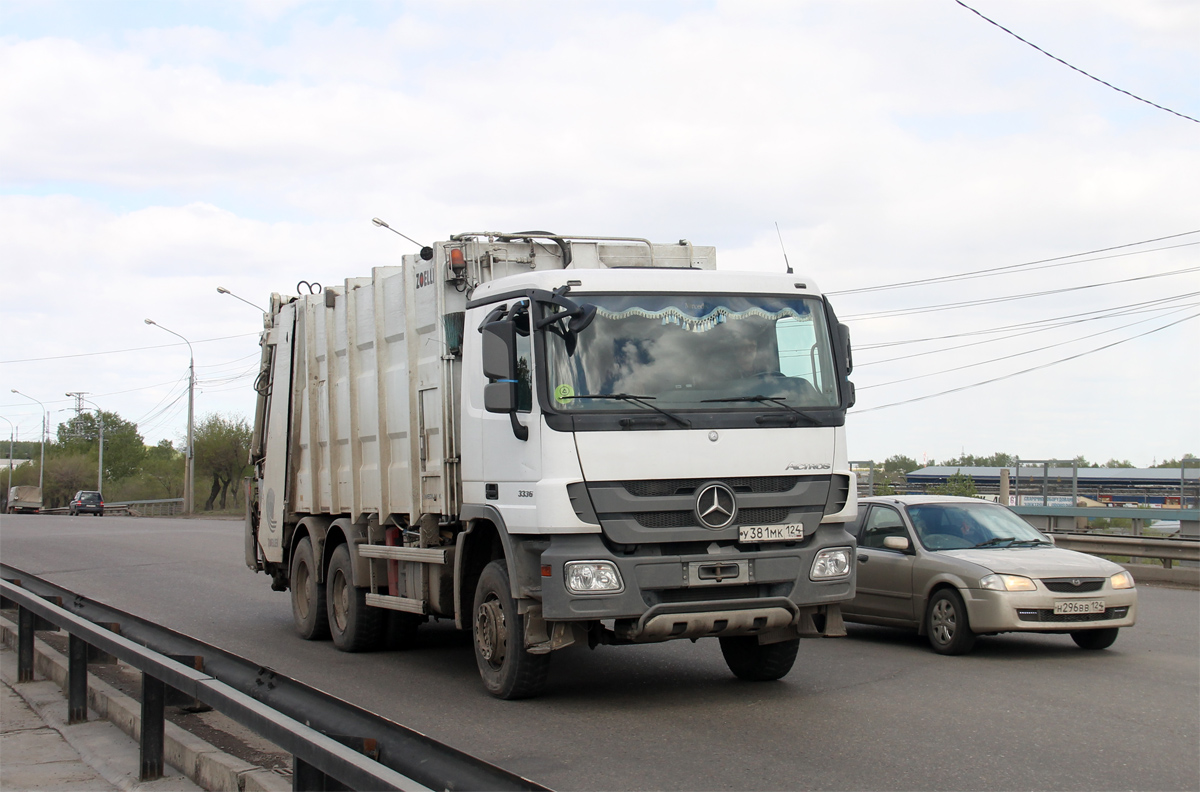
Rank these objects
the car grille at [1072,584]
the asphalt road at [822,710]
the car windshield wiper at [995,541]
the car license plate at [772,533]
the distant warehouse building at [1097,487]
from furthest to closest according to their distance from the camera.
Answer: the distant warehouse building at [1097,487] → the car windshield wiper at [995,541] → the car grille at [1072,584] → the car license plate at [772,533] → the asphalt road at [822,710]

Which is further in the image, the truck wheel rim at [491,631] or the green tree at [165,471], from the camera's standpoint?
the green tree at [165,471]

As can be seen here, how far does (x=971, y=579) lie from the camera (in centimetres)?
976

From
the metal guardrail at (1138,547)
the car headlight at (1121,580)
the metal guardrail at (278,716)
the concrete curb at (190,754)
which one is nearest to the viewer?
the metal guardrail at (278,716)

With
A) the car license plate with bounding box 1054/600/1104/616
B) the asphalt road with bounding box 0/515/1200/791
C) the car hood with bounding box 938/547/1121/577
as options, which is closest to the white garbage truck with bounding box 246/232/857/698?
the asphalt road with bounding box 0/515/1200/791

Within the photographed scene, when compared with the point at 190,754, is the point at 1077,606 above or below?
above

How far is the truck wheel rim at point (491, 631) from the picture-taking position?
7.75 m

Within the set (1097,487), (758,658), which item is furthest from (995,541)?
(1097,487)

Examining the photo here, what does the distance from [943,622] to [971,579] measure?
1.74 ft

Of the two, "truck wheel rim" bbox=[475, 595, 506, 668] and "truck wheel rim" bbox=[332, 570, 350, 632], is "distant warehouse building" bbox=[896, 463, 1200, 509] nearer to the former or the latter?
"truck wheel rim" bbox=[332, 570, 350, 632]

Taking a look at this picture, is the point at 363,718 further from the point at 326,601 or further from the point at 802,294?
the point at 326,601

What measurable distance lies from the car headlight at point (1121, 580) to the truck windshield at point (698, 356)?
3.70 meters

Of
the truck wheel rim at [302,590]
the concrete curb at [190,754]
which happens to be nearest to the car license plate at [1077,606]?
the concrete curb at [190,754]

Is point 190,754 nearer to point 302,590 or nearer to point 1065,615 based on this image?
point 302,590

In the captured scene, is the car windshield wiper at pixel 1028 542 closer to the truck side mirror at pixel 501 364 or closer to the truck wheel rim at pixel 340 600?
the truck side mirror at pixel 501 364
